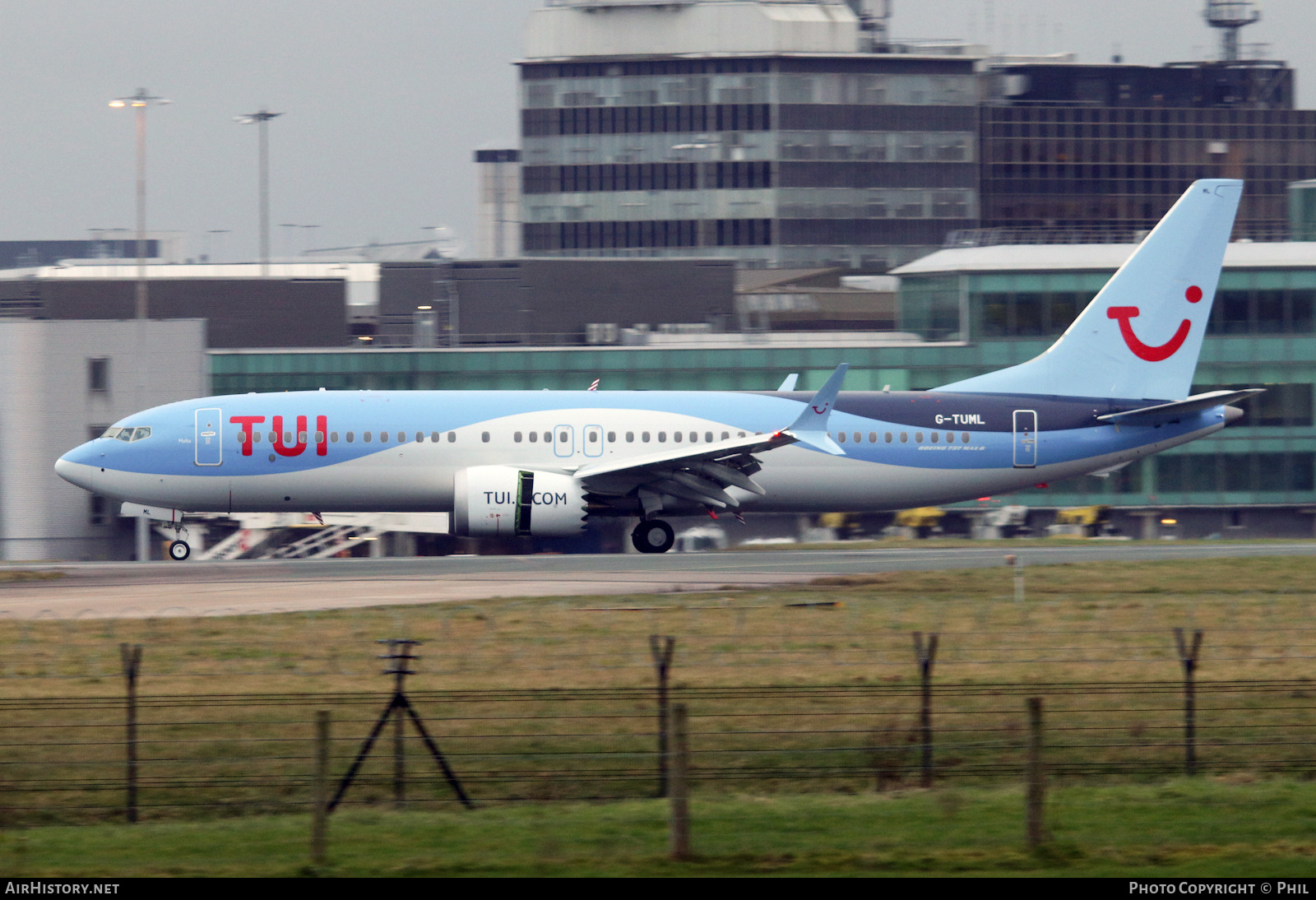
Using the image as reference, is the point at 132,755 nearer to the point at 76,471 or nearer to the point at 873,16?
the point at 76,471

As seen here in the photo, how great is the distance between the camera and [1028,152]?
500 feet

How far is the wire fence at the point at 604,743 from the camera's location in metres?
15.3

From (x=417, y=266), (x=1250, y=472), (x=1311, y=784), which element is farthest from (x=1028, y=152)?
A: (x=1311, y=784)

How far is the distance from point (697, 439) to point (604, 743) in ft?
77.9

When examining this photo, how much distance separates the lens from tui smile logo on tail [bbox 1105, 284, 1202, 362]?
42.9m

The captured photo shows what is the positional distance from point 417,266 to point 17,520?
37.5 meters

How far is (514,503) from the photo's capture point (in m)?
37.8

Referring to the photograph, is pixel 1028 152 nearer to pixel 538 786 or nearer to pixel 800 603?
pixel 800 603

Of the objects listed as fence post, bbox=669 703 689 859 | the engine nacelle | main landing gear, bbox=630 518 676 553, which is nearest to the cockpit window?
the engine nacelle

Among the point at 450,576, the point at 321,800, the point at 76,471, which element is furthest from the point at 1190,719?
the point at 76,471

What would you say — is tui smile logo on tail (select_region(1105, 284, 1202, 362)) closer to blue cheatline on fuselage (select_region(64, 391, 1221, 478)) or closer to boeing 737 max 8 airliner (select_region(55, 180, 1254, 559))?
boeing 737 max 8 airliner (select_region(55, 180, 1254, 559))

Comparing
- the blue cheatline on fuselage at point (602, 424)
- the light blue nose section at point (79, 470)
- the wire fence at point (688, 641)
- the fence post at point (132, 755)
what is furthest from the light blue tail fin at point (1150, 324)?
the fence post at point (132, 755)

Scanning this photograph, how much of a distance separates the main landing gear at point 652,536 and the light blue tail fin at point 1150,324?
9106mm

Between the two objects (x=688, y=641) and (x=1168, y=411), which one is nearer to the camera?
(x=688, y=641)
